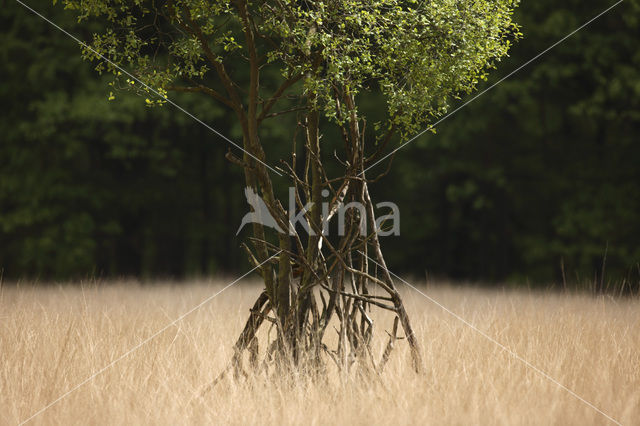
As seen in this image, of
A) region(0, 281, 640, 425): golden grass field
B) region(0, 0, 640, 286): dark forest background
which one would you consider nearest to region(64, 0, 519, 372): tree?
region(0, 281, 640, 425): golden grass field

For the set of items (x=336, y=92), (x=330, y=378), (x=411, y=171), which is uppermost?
(x=336, y=92)

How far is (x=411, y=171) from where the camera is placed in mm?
13953

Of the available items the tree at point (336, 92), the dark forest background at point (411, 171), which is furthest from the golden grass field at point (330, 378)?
the dark forest background at point (411, 171)

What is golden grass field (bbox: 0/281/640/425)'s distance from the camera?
4.37m

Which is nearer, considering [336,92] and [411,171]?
[336,92]

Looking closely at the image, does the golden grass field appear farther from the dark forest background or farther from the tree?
the dark forest background

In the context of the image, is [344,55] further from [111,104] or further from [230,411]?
[111,104]

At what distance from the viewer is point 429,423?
13.7 ft

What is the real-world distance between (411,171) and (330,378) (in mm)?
9298

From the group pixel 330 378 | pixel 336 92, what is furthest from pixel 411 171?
pixel 330 378

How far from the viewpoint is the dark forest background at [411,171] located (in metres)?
13.0

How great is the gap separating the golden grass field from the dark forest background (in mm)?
6062

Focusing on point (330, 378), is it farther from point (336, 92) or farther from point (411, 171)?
point (411, 171)

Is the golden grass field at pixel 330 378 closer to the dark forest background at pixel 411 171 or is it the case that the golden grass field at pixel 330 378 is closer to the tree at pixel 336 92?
the tree at pixel 336 92
